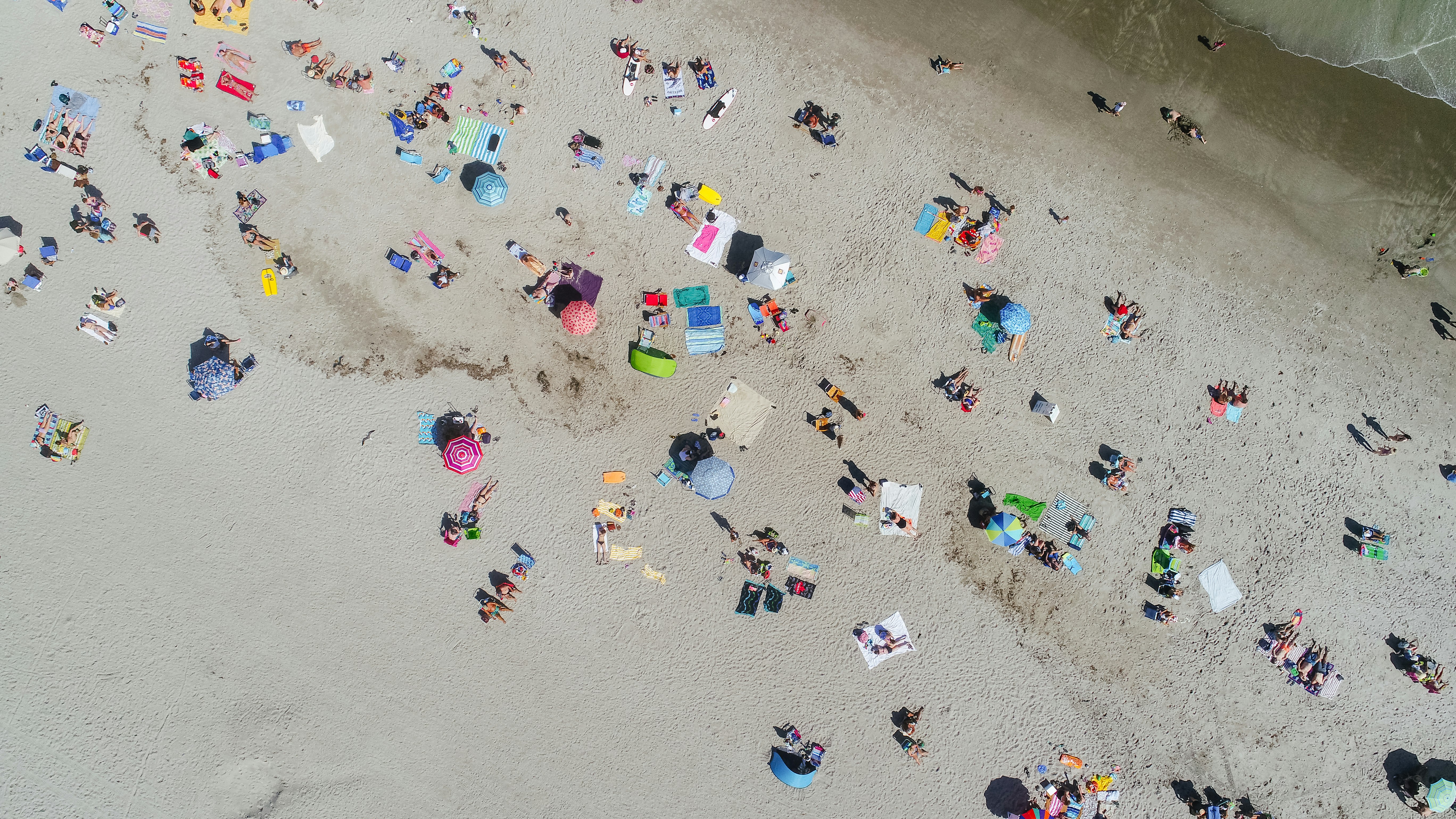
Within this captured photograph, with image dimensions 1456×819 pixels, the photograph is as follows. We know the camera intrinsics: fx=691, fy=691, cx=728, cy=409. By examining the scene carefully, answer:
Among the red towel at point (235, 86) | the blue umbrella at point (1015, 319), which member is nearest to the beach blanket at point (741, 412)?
the blue umbrella at point (1015, 319)

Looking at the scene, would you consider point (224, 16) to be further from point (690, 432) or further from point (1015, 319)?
point (1015, 319)

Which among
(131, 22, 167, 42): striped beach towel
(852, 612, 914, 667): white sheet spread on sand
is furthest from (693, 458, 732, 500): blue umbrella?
(131, 22, 167, 42): striped beach towel

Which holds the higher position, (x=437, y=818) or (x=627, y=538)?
(x=627, y=538)

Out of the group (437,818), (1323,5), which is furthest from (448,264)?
(1323,5)

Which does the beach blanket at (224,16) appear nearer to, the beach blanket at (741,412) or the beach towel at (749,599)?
the beach blanket at (741,412)

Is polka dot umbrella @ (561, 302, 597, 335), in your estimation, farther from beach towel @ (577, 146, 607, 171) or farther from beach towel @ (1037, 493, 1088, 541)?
beach towel @ (1037, 493, 1088, 541)

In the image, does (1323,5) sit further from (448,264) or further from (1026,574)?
(448,264)
